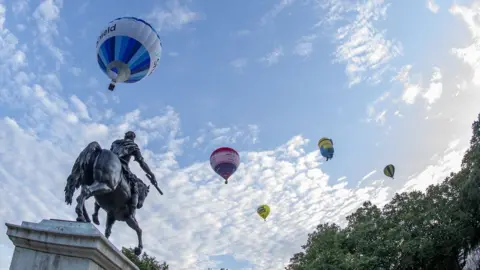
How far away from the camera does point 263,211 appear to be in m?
37.2

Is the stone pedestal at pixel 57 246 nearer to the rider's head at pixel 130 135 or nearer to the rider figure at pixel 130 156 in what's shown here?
the rider figure at pixel 130 156

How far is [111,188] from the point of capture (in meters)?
7.30

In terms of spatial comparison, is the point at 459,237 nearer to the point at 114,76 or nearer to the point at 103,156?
the point at 114,76

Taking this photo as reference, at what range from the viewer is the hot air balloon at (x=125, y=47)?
12742mm

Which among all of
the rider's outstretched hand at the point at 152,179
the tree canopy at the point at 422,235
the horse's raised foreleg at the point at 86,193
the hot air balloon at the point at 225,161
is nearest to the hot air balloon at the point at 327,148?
the tree canopy at the point at 422,235

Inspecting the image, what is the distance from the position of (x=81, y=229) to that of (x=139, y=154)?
2938 millimetres

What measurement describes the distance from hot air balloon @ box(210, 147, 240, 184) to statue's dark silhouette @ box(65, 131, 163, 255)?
18730mm

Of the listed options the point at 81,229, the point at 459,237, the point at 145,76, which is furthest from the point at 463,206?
the point at 81,229

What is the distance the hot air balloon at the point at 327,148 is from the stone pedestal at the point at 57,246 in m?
27.7

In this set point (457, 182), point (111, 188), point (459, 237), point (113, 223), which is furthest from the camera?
point (457, 182)

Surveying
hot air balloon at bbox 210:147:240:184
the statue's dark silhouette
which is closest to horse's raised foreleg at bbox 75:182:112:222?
the statue's dark silhouette

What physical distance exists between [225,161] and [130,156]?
1938 cm

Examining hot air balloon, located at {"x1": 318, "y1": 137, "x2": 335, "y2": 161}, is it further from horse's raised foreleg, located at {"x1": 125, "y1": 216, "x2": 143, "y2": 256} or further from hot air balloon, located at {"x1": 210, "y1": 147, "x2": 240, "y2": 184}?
horse's raised foreleg, located at {"x1": 125, "y1": 216, "x2": 143, "y2": 256}

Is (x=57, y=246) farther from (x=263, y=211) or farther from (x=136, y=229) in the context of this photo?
(x=263, y=211)
